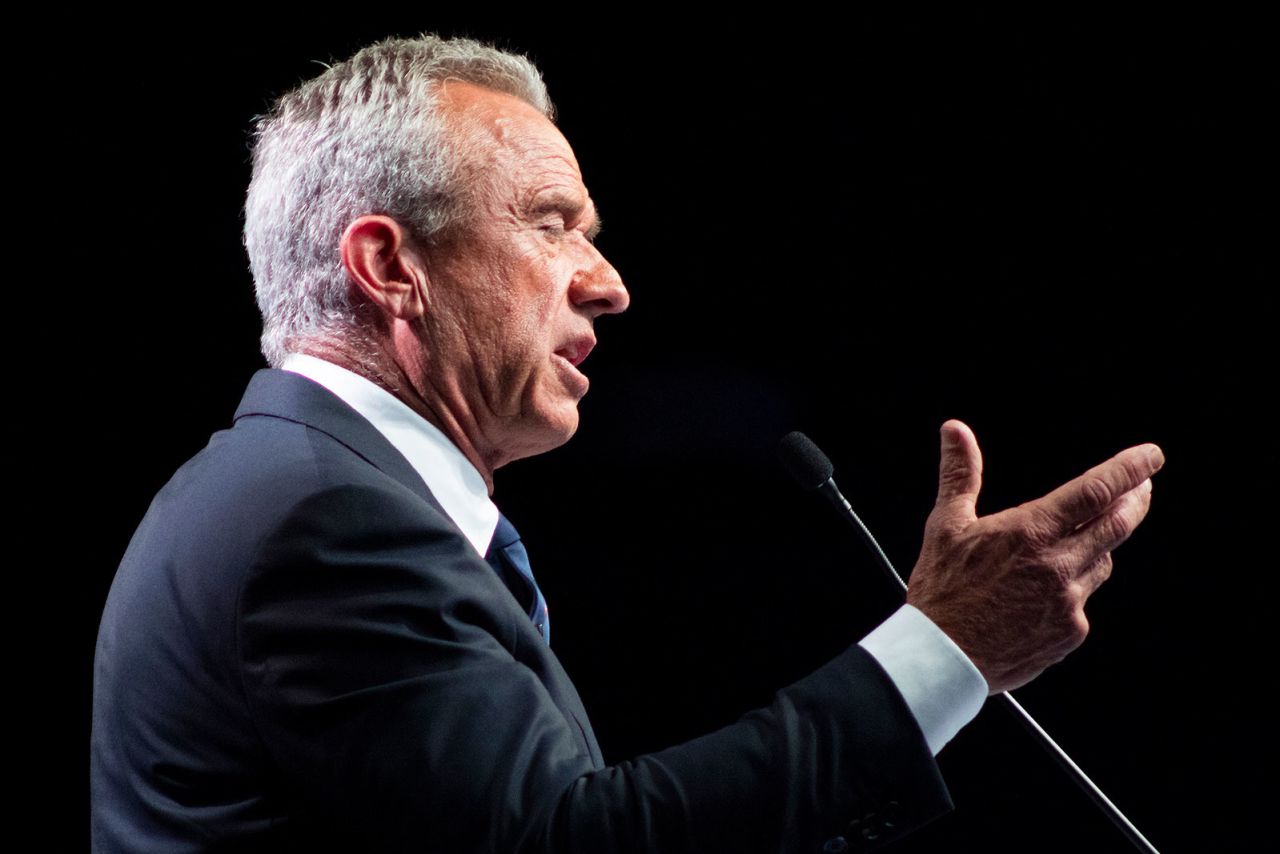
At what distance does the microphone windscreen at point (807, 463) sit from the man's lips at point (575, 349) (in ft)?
1.00

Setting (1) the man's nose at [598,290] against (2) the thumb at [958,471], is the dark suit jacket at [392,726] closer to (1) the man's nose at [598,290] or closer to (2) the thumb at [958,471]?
(2) the thumb at [958,471]

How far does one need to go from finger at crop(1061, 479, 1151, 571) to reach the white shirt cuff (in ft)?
0.50

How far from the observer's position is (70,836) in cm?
238

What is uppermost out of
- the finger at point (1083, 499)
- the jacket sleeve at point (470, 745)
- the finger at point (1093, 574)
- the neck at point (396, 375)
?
the neck at point (396, 375)

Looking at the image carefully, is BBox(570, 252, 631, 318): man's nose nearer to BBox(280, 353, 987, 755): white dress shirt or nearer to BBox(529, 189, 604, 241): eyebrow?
BBox(529, 189, 604, 241): eyebrow

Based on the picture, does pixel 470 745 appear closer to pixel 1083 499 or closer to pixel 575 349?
pixel 1083 499

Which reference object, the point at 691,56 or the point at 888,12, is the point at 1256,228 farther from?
the point at 691,56

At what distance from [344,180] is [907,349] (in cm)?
160

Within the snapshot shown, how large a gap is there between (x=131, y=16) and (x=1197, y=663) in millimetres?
2668

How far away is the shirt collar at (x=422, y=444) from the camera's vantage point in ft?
4.67

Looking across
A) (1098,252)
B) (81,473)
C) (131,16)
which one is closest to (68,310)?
(81,473)

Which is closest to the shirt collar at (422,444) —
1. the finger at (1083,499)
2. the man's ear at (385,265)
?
the man's ear at (385,265)

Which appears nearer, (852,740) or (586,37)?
(852,740)

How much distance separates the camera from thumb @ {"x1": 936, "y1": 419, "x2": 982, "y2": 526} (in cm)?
119
